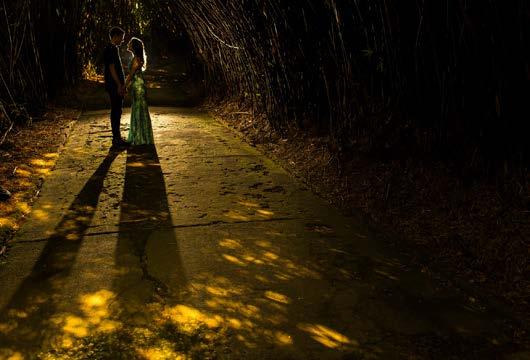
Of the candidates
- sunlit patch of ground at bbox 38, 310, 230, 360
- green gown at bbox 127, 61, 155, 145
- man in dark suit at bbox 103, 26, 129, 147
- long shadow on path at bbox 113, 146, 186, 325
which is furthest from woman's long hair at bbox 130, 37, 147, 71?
sunlit patch of ground at bbox 38, 310, 230, 360

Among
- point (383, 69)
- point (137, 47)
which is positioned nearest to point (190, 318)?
point (383, 69)

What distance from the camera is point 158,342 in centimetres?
220

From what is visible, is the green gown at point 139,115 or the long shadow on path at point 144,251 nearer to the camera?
the long shadow on path at point 144,251

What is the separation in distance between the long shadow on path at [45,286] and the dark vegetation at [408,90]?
2.16m

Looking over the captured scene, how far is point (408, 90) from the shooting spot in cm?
415

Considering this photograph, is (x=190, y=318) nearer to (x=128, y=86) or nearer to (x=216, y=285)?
(x=216, y=285)

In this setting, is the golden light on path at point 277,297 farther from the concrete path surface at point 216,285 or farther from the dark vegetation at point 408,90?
the dark vegetation at point 408,90

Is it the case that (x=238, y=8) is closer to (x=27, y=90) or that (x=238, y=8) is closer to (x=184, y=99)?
(x=27, y=90)

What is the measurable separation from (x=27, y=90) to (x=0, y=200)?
4181 millimetres

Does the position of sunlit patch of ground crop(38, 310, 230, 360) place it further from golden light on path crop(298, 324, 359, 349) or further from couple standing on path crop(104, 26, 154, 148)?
couple standing on path crop(104, 26, 154, 148)

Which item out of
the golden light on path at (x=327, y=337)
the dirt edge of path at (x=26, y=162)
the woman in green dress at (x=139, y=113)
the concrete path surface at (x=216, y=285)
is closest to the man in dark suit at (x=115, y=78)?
Answer: the woman in green dress at (x=139, y=113)

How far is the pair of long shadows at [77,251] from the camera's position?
2.33m

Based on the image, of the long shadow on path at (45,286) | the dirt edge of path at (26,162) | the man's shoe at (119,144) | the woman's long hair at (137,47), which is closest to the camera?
the long shadow on path at (45,286)

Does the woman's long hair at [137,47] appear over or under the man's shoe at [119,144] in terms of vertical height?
over
